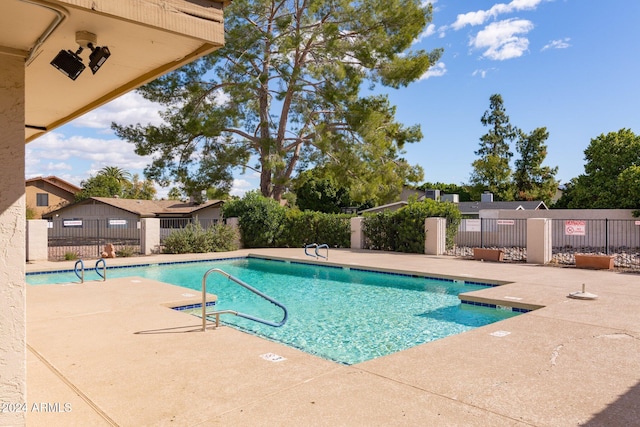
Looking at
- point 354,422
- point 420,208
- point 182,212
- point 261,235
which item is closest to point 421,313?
point 354,422

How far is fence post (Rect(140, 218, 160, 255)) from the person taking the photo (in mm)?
18484

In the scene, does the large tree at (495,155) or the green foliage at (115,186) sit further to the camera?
the green foliage at (115,186)

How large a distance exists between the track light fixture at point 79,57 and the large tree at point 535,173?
39.9m

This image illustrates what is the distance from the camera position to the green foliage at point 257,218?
21.2m

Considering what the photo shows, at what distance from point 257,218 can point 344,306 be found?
12.2 meters

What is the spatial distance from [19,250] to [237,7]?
21.6 m

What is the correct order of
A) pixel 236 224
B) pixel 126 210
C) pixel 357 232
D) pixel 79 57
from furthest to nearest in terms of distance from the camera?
pixel 126 210 → pixel 236 224 → pixel 357 232 → pixel 79 57

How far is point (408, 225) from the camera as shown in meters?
18.3

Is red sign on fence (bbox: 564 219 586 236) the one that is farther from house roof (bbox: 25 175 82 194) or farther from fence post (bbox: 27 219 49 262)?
house roof (bbox: 25 175 82 194)

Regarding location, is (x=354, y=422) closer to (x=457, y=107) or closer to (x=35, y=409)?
(x=35, y=409)

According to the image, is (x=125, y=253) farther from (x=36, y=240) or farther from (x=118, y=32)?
(x=118, y=32)

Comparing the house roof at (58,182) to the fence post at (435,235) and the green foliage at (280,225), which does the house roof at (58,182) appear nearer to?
the green foliage at (280,225)

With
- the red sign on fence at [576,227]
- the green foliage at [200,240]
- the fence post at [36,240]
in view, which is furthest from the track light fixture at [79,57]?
the green foliage at [200,240]

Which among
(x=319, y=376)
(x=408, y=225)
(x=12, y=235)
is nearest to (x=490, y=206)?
(x=408, y=225)
